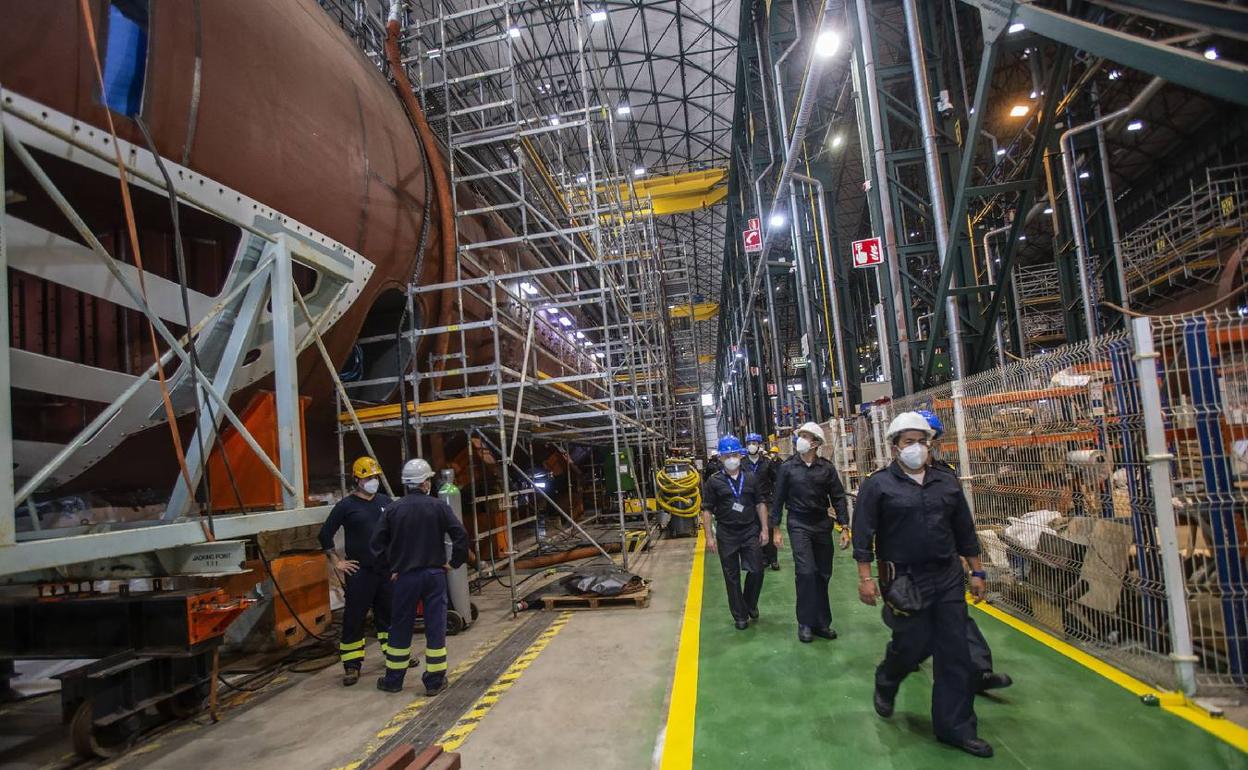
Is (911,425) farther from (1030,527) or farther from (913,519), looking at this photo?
(1030,527)

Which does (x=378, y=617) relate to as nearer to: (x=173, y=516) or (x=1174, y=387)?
(x=173, y=516)

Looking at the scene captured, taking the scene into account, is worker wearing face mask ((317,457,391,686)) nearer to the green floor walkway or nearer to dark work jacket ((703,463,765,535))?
the green floor walkway

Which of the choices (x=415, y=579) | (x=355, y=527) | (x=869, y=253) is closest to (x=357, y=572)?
(x=355, y=527)

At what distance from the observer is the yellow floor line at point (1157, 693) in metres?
3.29

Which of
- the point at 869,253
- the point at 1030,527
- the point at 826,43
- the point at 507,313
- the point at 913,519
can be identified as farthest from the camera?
the point at 507,313

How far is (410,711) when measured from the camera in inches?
181

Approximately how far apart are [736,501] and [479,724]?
3031mm

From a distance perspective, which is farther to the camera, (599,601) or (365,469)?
(599,601)

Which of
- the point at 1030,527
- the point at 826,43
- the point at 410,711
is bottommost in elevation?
the point at 410,711

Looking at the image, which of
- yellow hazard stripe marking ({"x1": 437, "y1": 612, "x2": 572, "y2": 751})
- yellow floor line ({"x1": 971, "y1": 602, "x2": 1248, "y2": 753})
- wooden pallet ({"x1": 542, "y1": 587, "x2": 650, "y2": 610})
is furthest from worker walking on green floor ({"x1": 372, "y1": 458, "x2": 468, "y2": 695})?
yellow floor line ({"x1": 971, "y1": 602, "x2": 1248, "y2": 753})

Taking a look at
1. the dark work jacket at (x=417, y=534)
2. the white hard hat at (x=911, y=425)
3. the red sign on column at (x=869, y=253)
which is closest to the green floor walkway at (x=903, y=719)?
the white hard hat at (x=911, y=425)

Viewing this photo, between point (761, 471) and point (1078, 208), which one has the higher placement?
point (1078, 208)

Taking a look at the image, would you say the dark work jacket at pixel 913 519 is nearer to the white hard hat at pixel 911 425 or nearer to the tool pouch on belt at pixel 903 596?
the tool pouch on belt at pixel 903 596

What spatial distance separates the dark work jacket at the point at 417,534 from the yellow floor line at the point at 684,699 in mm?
1992
